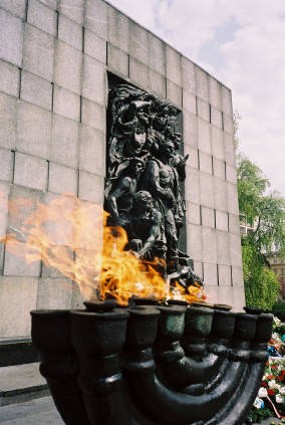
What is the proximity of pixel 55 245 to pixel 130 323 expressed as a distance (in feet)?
14.4

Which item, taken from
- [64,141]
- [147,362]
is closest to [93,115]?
[64,141]

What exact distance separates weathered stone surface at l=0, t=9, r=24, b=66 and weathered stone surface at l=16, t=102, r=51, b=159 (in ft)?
2.69

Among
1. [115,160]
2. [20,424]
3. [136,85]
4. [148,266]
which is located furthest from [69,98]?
[20,424]

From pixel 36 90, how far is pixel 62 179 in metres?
1.64

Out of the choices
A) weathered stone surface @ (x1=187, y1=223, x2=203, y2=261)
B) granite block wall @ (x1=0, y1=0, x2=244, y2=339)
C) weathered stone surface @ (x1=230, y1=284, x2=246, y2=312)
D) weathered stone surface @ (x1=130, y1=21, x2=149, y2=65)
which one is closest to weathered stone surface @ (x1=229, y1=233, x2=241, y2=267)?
granite block wall @ (x1=0, y1=0, x2=244, y2=339)

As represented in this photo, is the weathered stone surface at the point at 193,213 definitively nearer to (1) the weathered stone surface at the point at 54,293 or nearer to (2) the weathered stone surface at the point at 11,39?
(1) the weathered stone surface at the point at 54,293

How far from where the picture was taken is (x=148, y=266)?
751 centimetres

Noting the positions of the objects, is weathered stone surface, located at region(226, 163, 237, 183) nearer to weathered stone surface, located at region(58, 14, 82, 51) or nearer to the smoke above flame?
the smoke above flame

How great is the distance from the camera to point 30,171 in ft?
20.3

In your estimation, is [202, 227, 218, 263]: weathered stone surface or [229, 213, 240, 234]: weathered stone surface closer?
[202, 227, 218, 263]: weathered stone surface

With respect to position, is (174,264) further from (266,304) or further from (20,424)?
(266,304)

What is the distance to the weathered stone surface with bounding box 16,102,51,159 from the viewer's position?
6.20 metres

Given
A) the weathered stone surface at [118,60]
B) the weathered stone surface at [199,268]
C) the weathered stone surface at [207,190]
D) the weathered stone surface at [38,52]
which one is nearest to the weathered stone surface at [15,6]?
the weathered stone surface at [38,52]

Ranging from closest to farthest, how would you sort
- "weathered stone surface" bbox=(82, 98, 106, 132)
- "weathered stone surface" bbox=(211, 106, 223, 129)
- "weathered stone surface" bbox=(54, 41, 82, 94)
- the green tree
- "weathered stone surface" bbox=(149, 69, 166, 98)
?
"weathered stone surface" bbox=(54, 41, 82, 94)
"weathered stone surface" bbox=(82, 98, 106, 132)
"weathered stone surface" bbox=(149, 69, 166, 98)
"weathered stone surface" bbox=(211, 106, 223, 129)
the green tree
